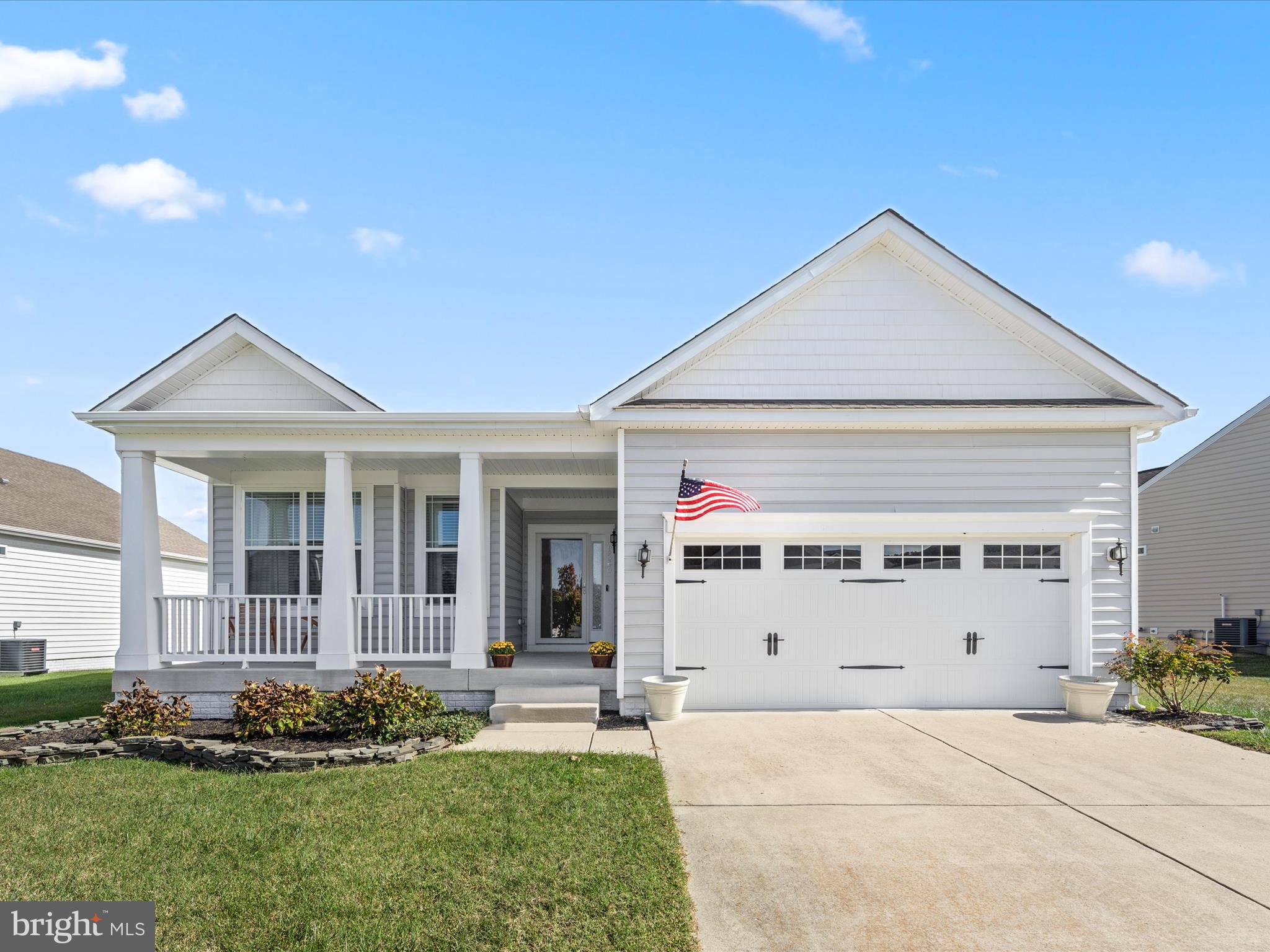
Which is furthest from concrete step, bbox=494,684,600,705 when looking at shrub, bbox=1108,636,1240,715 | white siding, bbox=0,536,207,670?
white siding, bbox=0,536,207,670

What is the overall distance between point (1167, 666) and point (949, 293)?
559 cm

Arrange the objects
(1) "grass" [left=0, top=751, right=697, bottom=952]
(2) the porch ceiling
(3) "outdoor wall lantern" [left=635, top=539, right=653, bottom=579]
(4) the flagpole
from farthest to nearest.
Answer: (2) the porch ceiling < (3) "outdoor wall lantern" [left=635, top=539, right=653, bottom=579] < (4) the flagpole < (1) "grass" [left=0, top=751, right=697, bottom=952]

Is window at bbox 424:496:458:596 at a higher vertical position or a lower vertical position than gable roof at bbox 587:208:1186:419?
lower

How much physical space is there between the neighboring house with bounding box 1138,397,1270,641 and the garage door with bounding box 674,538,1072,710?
13.7 meters

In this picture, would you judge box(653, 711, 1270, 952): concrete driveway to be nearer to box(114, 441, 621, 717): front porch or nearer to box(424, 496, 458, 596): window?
box(114, 441, 621, 717): front porch

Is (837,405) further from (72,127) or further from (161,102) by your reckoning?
(72,127)

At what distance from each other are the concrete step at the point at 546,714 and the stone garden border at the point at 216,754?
133 centimetres

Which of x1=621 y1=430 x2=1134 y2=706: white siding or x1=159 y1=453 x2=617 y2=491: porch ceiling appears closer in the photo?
x1=621 y1=430 x2=1134 y2=706: white siding

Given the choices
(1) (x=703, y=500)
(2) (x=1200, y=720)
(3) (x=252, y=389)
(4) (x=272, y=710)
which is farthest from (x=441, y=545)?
(2) (x=1200, y=720)

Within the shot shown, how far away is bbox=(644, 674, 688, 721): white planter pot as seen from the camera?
1001cm

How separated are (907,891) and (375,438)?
28.4 ft

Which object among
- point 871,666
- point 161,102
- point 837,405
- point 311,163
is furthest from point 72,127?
point 871,666

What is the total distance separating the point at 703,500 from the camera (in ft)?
32.5

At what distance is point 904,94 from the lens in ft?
40.5
